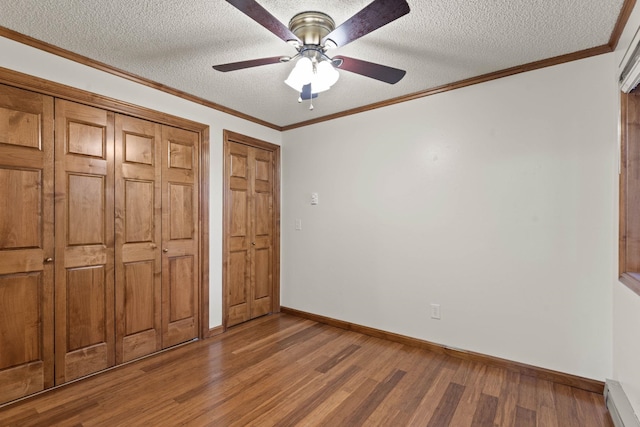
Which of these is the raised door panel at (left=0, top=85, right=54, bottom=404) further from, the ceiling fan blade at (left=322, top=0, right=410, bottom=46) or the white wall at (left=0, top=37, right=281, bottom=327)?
the ceiling fan blade at (left=322, top=0, right=410, bottom=46)

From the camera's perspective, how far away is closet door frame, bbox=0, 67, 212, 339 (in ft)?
6.66

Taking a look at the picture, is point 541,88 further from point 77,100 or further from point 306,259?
point 77,100

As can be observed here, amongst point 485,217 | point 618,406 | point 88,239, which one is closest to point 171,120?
point 88,239

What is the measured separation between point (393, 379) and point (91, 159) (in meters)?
2.79

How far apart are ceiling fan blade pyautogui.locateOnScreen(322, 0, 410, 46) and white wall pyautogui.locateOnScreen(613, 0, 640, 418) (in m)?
1.29

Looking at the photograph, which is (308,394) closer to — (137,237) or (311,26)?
(137,237)

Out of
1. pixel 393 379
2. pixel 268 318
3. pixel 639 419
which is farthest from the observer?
pixel 268 318

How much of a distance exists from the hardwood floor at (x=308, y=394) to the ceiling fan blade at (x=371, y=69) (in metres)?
2.05

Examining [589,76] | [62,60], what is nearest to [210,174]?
[62,60]

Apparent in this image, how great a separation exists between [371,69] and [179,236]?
2.21 meters

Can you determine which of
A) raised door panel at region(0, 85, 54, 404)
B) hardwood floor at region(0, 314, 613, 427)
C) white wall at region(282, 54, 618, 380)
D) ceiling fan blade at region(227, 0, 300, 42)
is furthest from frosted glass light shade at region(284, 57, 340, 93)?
hardwood floor at region(0, 314, 613, 427)

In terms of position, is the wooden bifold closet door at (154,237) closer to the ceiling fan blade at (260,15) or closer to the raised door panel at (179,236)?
the raised door panel at (179,236)

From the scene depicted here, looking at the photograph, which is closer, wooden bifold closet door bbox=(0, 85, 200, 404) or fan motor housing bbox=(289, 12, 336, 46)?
fan motor housing bbox=(289, 12, 336, 46)

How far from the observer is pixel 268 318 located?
3.69m
